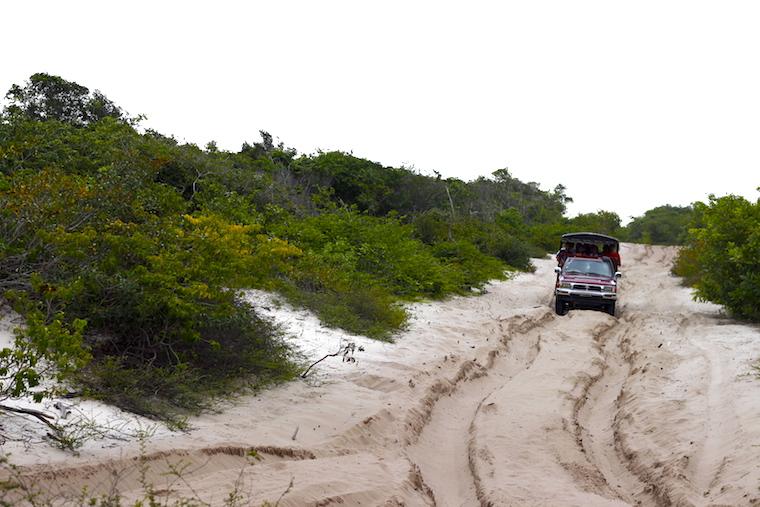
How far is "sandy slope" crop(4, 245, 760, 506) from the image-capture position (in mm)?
5465

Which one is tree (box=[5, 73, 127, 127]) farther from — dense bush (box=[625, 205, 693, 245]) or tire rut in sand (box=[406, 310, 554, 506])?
dense bush (box=[625, 205, 693, 245])

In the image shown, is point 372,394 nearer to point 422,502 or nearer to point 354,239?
point 422,502

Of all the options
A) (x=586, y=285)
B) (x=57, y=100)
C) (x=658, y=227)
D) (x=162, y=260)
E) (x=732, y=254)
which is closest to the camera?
(x=162, y=260)

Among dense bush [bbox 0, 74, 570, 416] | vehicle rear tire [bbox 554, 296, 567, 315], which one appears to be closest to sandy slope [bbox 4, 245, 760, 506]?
dense bush [bbox 0, 74, 570, 416]

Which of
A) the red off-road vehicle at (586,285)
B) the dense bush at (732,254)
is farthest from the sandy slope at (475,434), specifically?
the red off-road vehicle at (586,285)

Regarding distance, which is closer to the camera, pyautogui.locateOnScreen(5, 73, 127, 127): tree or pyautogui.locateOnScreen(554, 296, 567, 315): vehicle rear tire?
pyautogui.locateOnScreen(554, 296, 567, 315): vehicle rear tire

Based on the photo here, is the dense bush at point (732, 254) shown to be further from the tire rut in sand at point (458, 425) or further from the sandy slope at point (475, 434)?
the tire rut in sand at point (458, 425)

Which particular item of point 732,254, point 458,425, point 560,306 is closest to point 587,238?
point 560,306

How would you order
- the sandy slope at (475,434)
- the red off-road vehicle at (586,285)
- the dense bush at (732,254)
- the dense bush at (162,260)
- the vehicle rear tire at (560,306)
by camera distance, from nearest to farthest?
1. the sandy slope at (475,434)
2. the dense bush at (162,260)
3. the dense bush at (732,254)
4. the red off-road vehicle at (586,285)
5. the vehicle rear tire at (560,306)

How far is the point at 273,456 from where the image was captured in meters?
6.18

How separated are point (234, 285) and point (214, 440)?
9.86ft

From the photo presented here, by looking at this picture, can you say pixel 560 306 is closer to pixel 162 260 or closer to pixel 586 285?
pixel 586 285

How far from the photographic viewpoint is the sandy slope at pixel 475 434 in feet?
17.9

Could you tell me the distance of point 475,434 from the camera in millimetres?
7820
